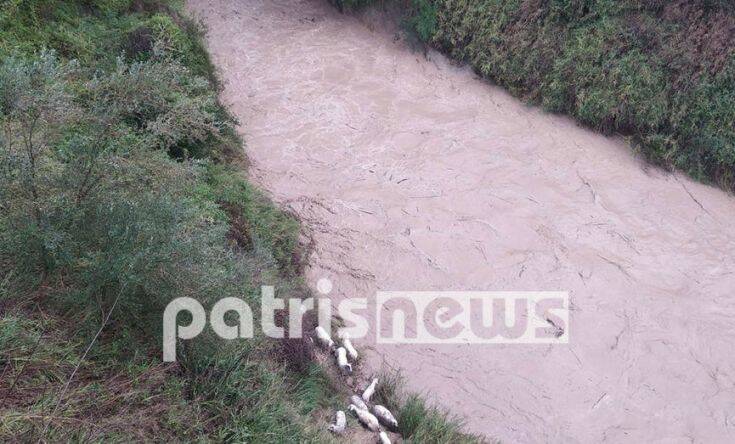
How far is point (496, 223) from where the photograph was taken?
27.1 ft

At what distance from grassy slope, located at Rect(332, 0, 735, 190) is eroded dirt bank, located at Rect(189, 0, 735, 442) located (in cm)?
35

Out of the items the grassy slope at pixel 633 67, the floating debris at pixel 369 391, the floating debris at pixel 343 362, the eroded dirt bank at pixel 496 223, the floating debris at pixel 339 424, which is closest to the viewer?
the floating debris at pixel 339 424

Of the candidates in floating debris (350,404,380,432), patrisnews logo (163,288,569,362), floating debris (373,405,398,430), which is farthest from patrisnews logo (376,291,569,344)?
floating debris (350,404,380,432)

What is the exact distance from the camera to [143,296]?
454 centimetres

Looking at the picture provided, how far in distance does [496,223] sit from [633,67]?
343 cm

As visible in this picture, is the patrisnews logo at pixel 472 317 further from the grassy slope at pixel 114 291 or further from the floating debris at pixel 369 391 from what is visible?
the grassy slope at pixel 114 291

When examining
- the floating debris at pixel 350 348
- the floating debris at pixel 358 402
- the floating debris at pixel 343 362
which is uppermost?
the floating debris at pixel 358 402

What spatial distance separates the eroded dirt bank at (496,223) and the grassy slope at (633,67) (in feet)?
1.15

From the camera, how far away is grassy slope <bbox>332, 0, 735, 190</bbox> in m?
9.34

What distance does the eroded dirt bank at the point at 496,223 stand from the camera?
646 centimetres

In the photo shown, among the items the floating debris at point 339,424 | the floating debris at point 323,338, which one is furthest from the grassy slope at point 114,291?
the floating debris at point 323,338

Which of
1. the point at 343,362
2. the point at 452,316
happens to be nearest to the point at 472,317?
the point at 452,316

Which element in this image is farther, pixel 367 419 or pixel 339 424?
pixel 367 419

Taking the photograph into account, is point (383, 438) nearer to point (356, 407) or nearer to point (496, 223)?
point (356, 407)
